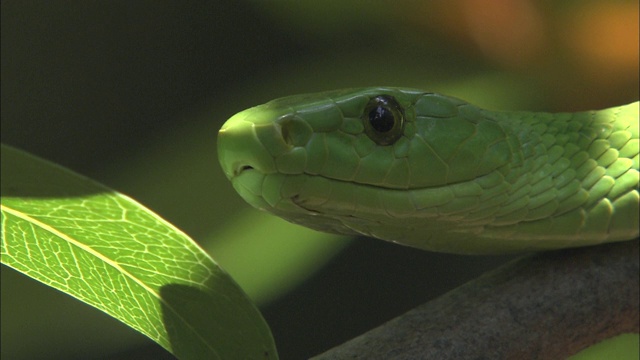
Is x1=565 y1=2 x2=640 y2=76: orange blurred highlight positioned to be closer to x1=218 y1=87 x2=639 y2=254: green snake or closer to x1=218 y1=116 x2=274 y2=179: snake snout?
x1=218 y1=87 x2=639 y2=254: green snake

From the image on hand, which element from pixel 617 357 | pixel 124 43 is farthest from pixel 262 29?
pixel 617 357

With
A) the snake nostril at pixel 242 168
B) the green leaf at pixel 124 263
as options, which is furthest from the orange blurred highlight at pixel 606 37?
the green leaf at pixel 124 263

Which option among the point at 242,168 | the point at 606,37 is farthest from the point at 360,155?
the point at 606,37

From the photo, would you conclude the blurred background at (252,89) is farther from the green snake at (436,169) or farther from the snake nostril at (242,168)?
the snake nostril at (242,168)

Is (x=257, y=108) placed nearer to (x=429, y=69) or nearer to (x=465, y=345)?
(x=465, y=345)

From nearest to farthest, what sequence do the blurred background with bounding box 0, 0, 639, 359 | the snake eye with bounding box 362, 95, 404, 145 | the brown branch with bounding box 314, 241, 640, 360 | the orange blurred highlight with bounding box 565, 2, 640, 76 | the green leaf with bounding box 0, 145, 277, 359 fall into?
the green leaf with bounding box 0, 145, 277, 359
the brown branch with bounding box 314, 241, 640, 360
the snake eye with bounding box 362, 95, 404, 145
the orange blurred highlight with bounding box 565, 2, 640, 76
the blurred background with bounding box 0, 0, 639, 359

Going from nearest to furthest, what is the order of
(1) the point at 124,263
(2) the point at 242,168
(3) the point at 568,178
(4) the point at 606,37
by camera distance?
(1) the point at 124,263 < (2) the point at 242,168 < (3) the point at 568,178 < (4) the point at 606,37

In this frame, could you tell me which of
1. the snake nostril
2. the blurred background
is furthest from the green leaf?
the blurred background

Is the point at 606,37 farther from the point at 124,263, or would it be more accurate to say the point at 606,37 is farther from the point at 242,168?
the point at 124,263
